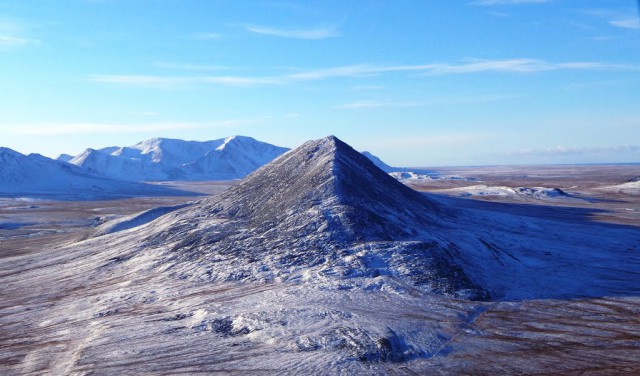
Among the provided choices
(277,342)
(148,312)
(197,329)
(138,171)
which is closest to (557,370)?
(277,342)

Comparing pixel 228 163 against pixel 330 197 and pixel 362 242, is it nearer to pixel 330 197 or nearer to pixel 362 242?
pixel 330 197

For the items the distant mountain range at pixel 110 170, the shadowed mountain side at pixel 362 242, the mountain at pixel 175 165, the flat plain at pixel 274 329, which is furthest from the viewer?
the mountain at pixel 175 165

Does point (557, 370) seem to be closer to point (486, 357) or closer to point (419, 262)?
point (486, 357)

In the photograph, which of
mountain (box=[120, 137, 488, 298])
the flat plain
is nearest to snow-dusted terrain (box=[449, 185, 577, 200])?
mountain (box=[120, 137, 488, 298])

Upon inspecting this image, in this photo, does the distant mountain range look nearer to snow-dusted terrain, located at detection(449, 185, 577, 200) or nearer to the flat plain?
snow-dusted terrain, located at detection(449, 185, 577, 200)

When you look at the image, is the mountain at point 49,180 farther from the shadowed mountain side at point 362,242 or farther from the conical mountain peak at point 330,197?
the shadowed mountain side at point 362,242

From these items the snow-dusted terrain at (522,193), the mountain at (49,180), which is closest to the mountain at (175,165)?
the mountain at (49,180)
